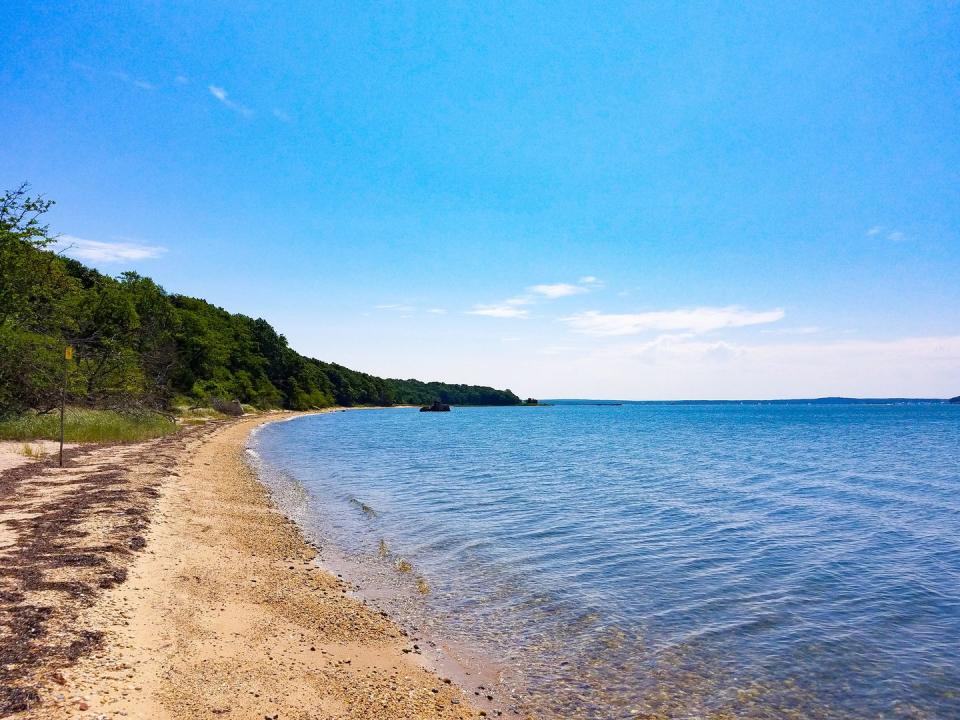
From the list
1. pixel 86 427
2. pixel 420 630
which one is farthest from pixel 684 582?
pixel 86 427

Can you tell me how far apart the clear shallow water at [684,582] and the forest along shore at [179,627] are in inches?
70.8

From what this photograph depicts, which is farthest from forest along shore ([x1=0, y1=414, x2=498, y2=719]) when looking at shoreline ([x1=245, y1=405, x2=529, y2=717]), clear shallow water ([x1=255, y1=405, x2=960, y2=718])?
clear shallow water ([x1=255, y1=405, x2=960, y2=718])

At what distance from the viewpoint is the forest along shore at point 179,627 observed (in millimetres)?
6477

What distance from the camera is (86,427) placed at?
33.4m

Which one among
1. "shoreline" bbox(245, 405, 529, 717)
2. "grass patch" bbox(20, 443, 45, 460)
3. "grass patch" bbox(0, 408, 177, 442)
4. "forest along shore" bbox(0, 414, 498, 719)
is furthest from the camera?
"grass patch" bbox(0, 408, 177, 442)

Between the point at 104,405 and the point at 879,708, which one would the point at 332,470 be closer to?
the point at 104,405

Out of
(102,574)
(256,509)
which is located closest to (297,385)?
(256,509)

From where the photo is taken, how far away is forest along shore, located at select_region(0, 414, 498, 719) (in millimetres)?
6477

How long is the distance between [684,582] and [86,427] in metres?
35.2

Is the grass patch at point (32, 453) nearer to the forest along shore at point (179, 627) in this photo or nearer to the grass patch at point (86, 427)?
the grass patch at point (86, 427)

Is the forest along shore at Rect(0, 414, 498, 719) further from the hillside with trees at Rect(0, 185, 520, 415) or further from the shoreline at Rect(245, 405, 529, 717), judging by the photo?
the hillside with trees at Rect(0, 185, 520, 415)

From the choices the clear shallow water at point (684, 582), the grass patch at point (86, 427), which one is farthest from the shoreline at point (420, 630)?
the grass patch at point (86, 427)

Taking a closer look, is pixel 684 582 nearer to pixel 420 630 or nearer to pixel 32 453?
pixel 420 630

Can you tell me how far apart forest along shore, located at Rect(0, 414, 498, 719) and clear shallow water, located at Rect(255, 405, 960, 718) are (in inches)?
70.8
